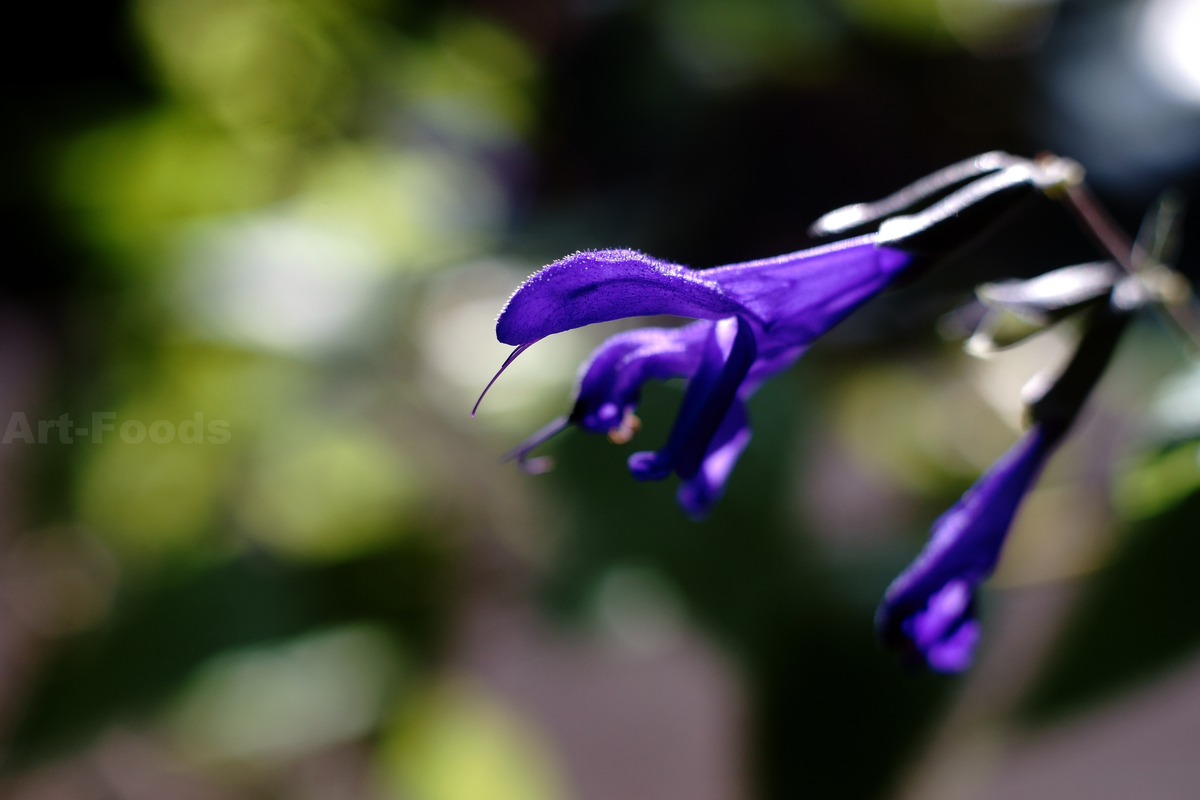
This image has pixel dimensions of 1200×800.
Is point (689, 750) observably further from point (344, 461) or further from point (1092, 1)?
point (1092, 1)

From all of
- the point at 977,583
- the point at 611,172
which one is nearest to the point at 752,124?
the point at 611,172

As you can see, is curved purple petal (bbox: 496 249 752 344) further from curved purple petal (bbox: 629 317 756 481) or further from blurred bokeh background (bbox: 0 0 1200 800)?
blurred bokeh background (bbox: 0 0 1200 800)

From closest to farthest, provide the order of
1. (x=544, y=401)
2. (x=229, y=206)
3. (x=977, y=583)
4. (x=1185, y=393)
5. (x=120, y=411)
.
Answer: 1. (x=977, y=583)
2. (x=1185, y=393)
3. (x=544, y=401)
4. (x=120, y=411)
5. (x=229, y=206)

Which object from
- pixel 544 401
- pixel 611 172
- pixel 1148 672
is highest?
pixel 611 172

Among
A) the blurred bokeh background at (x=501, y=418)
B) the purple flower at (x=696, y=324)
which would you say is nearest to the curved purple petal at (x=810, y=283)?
the purple flower at (x=696, y=324)

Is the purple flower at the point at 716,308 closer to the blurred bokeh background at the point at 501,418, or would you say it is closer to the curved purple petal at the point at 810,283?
the curved purple petal at the point at 810,283

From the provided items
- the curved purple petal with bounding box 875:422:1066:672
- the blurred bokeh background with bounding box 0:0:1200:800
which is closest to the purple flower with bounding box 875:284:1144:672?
the curved purple petal with bounding box 875:422:1066:672
